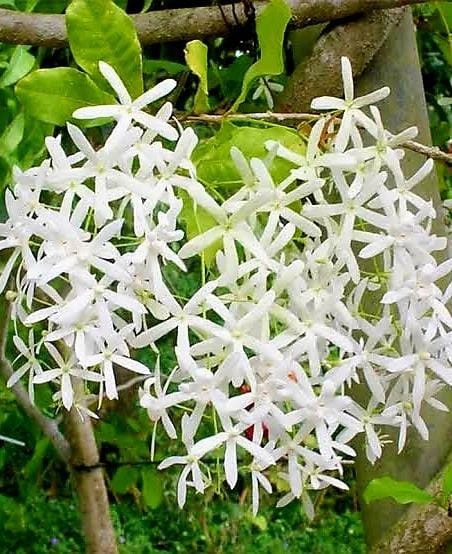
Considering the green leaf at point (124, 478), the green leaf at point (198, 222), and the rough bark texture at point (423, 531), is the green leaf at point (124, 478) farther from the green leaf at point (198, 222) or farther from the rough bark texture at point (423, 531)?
the green leaf at point (198, 222)

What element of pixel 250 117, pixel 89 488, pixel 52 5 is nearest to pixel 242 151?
pixel 250 117

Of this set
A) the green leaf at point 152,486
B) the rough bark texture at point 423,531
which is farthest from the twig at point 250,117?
the green leaf at point 152,486

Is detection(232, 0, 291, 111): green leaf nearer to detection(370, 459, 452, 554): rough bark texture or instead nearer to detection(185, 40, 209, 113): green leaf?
detection(185, 40, 209, 113): green leaf

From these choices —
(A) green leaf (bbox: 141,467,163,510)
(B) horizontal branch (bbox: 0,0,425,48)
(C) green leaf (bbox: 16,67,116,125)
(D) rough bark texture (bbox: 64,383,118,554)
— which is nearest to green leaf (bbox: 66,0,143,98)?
(C) green leaf (bbox: 16,67,116,125)

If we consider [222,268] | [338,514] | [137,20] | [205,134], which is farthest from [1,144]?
[338,514]

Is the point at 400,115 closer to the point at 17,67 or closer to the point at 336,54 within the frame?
the point at 336,54

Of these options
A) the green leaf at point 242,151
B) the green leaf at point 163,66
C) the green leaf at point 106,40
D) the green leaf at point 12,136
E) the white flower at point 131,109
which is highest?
the green leaf at point 106,40
